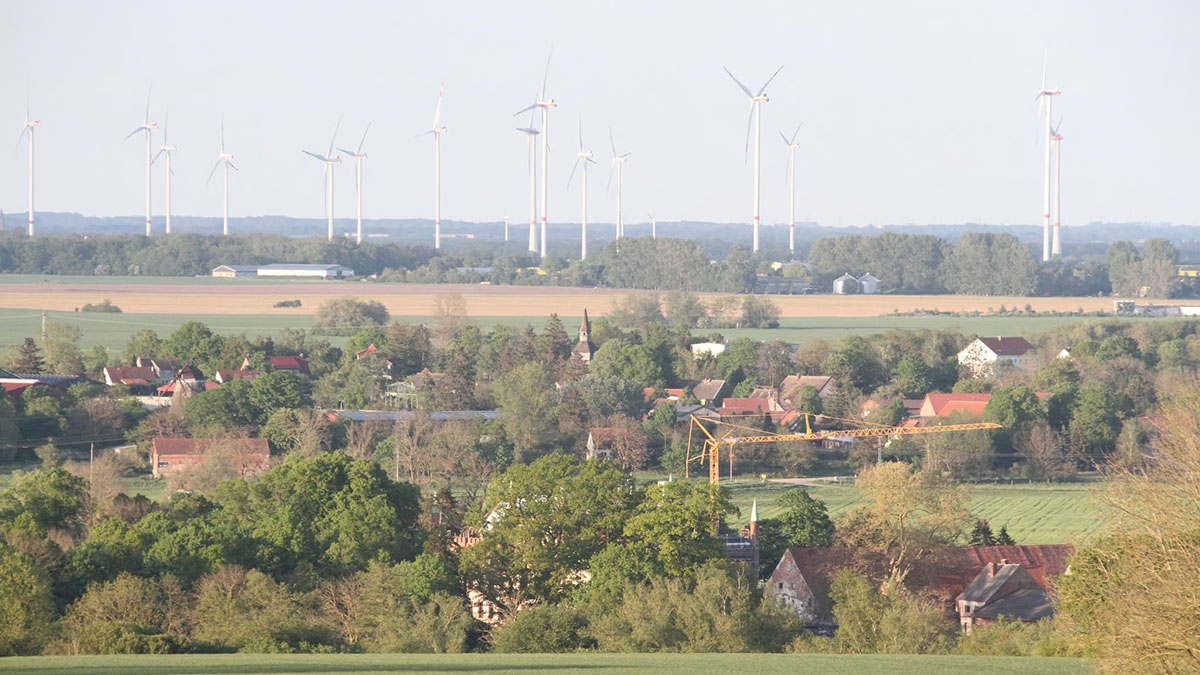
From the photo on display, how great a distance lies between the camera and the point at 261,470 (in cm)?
5141

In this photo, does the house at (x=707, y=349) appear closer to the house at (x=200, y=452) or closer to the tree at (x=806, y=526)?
the house at (x=200, y=452)

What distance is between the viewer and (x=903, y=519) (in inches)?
1471

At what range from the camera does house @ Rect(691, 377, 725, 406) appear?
A: 244ft

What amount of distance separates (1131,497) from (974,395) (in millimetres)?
51400

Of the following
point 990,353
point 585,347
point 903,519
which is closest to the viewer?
point 903,519

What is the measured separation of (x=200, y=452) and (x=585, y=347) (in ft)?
108

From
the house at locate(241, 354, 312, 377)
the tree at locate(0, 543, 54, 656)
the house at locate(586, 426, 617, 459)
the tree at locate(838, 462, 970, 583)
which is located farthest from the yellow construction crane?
the tree at locate(0, 543, 54, 656)

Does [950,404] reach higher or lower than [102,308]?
lower

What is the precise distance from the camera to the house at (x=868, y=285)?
159 metres

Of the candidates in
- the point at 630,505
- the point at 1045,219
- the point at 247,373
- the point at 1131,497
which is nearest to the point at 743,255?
the point at 1045,219

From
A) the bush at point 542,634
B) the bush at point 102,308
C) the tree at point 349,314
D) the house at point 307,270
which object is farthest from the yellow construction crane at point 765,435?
the house at point 307,270

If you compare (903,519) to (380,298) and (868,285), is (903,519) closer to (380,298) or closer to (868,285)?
(380,298)

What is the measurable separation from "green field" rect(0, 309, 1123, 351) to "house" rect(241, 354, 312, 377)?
15.9 meters

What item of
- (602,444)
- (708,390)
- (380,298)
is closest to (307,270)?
(380,298)
